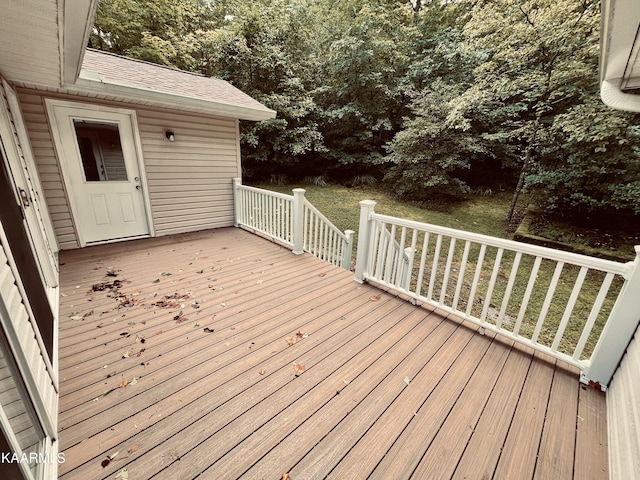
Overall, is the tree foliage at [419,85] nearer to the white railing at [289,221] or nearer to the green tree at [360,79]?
the green tree at [360,79]

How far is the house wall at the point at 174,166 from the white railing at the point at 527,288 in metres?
3.40

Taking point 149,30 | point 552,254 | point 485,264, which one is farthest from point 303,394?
point 149,30

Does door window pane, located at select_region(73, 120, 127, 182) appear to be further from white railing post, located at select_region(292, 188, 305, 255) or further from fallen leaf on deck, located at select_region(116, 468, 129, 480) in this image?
fallen leaf on deck, located at select_region(116, 468, 129, 480)

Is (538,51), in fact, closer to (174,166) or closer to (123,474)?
(174,166)

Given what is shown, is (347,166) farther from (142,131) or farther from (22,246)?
(22,246)

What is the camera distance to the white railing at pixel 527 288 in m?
1.77

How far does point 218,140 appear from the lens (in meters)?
5.05

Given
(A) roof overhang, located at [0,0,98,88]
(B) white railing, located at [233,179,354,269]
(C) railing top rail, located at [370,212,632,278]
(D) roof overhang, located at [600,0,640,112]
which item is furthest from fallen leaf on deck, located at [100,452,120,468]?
(D) roof overhang, located at [600,0,640,112]

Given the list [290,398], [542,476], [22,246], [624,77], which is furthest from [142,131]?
[542,476]

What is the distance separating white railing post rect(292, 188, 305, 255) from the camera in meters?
3.98

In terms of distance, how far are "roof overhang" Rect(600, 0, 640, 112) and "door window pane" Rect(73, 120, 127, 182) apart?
5.32 m

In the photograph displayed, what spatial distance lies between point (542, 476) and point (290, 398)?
143cm

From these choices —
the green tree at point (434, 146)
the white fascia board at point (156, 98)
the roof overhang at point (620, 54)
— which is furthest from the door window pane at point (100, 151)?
the green tree at point (434, 146)

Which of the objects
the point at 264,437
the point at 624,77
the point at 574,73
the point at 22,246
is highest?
the point at 574,73
